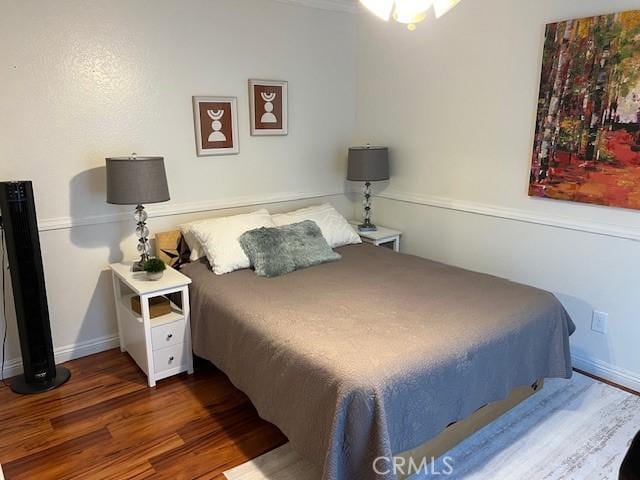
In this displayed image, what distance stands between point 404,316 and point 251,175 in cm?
183

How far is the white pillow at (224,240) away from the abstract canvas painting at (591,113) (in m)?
1.90

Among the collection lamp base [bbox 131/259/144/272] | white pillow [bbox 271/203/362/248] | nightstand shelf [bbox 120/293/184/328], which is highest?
white pillow [bbox 271/203/362/248]

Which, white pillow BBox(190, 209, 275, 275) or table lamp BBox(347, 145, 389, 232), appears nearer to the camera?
white pillow BBox(190, 209, 275, 275)

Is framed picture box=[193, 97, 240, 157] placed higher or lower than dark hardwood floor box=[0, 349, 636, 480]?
higher

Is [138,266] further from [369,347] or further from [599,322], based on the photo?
[599,322]

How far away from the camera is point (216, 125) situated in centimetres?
326

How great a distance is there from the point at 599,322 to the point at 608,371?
294mm

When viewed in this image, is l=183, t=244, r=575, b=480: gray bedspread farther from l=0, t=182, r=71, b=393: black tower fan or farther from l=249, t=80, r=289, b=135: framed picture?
l=249, t=80, r=289, b=135: framed picture

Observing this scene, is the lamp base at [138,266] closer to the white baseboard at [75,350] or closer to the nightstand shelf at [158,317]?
the nightstand shelf at [158,317]

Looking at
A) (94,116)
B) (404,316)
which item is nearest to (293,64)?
(94,116)

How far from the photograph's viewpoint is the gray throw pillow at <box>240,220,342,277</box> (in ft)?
9.36

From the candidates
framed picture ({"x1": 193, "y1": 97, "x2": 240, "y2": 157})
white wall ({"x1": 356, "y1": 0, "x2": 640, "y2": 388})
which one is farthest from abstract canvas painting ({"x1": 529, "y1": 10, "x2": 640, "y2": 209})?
framed picture ({"x1": 193, "y1": 97, "x2": 240, "y2": 157})

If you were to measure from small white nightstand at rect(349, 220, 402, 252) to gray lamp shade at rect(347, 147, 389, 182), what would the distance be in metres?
0.44

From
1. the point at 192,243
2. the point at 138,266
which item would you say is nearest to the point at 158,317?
the point at 138,266
